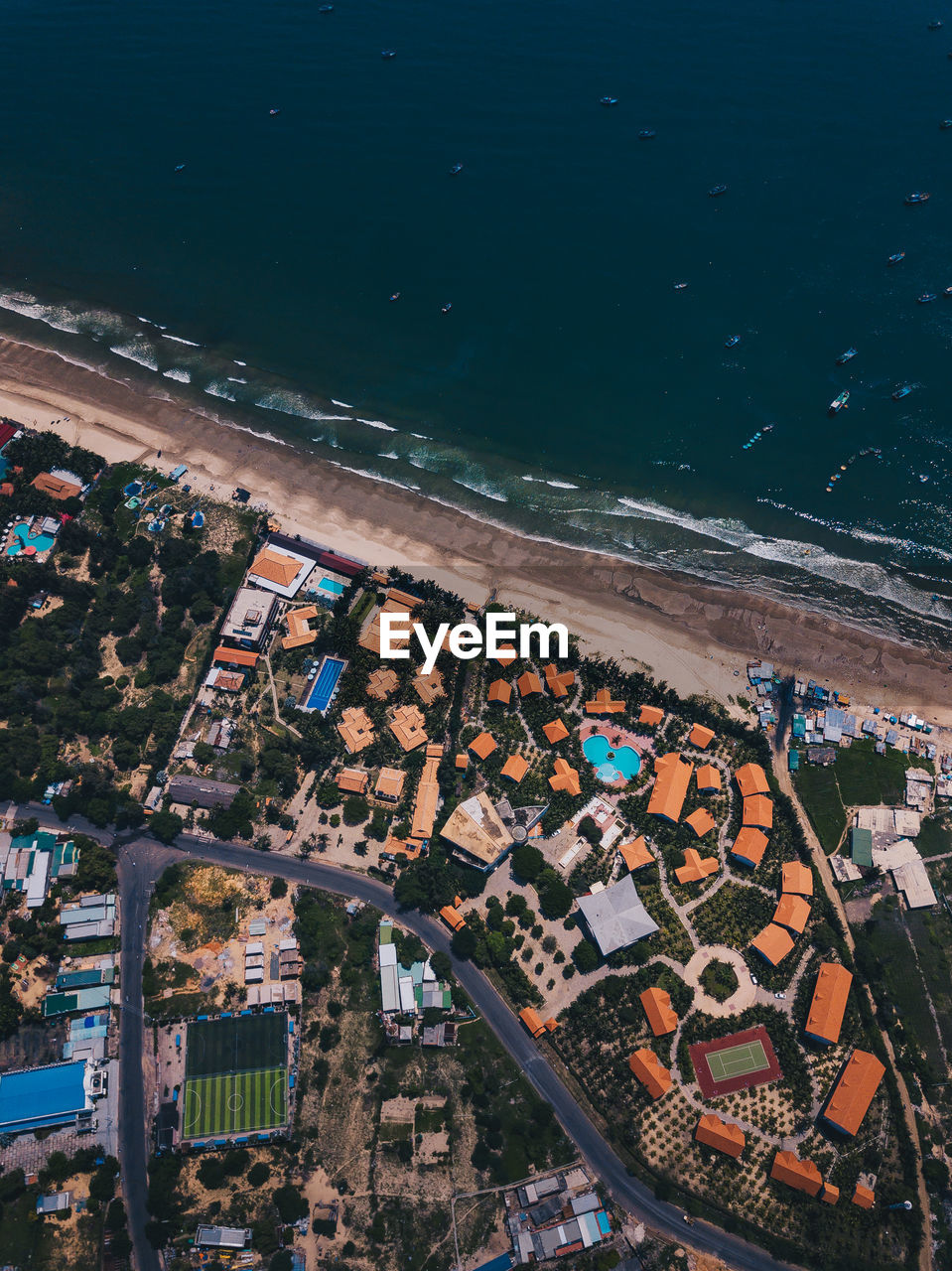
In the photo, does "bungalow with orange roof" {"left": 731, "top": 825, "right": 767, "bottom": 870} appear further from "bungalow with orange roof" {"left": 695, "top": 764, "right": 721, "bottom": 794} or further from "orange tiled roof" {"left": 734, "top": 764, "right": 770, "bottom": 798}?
"bungalow with orange roof" {"left": 695, "top": 764, "right": 721, "bottom": 794}

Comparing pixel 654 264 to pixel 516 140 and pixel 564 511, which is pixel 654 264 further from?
pixel 564 511

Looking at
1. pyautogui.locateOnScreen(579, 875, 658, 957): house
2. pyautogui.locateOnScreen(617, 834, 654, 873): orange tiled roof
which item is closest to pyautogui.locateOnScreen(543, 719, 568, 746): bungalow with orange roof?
pyautogui.locateOnScreen(617, 834, 654, 873): orange tiled roof

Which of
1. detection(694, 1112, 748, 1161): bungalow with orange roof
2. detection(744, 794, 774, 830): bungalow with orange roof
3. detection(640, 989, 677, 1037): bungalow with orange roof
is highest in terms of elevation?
detection(744, 794, 774, 830): bungalow with orange roof

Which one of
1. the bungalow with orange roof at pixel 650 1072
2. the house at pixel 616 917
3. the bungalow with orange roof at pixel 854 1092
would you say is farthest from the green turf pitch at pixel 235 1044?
the bungalow with orange roof at pixel 854 1092

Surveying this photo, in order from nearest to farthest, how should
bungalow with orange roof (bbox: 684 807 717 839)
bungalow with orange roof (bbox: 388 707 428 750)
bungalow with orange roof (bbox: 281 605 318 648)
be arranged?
bungalow with orange roof (bbox: 684 807 717 839), bungalow with orange roof (bbox: 388 707 428 750), bungalow with orange roof (bbox: 281 605 318 648)

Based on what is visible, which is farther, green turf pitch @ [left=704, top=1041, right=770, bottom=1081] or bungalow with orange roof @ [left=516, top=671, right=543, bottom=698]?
bungalow with orange roof @ [left=516, top=671, right=543, bottom=698]

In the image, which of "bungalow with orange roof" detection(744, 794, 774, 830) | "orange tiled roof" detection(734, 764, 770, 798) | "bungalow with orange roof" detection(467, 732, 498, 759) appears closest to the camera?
"bungalow with orange roof" detection(744, 794, 774, 830)

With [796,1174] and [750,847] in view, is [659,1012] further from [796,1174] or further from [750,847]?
[750,847]
